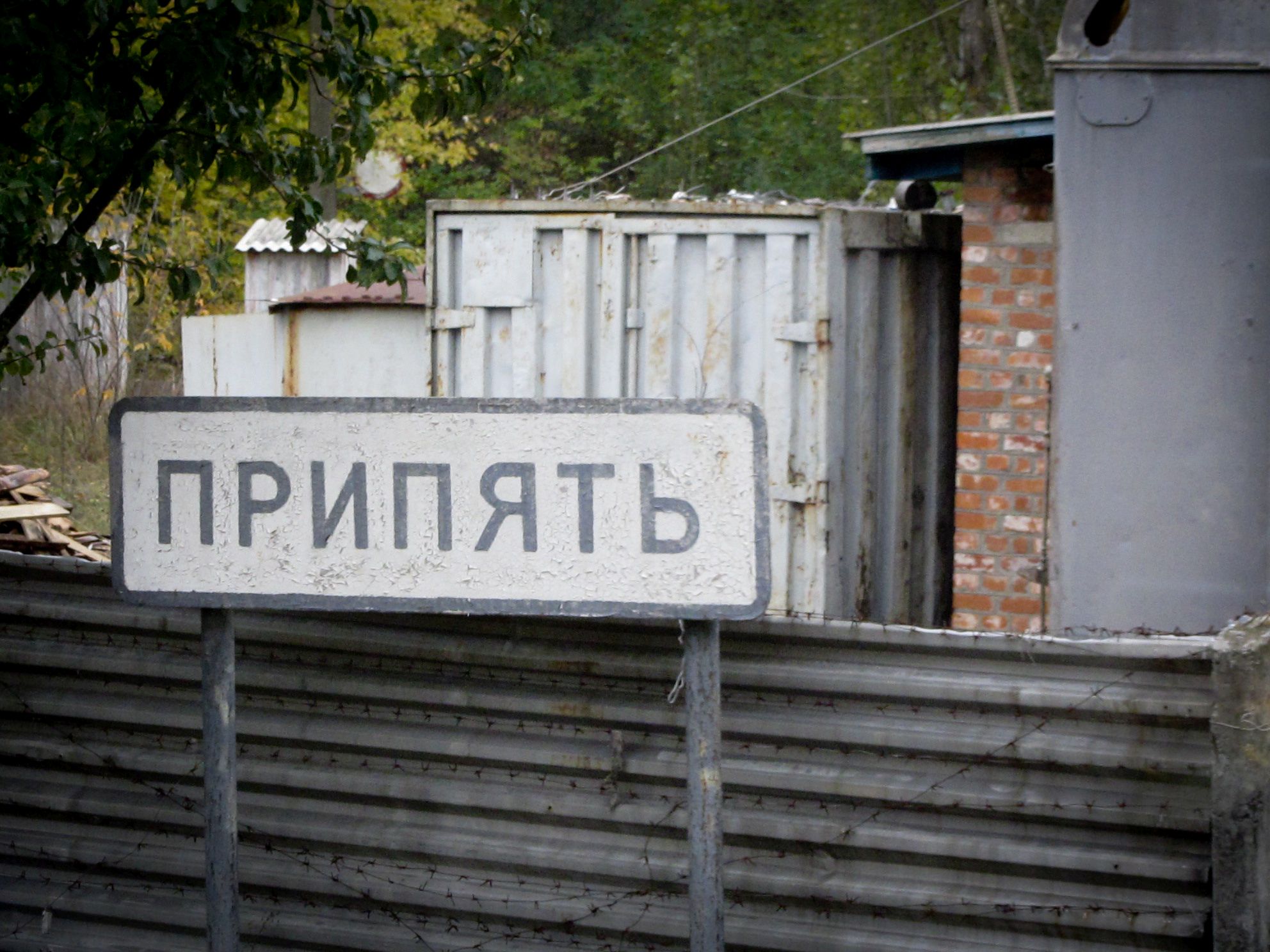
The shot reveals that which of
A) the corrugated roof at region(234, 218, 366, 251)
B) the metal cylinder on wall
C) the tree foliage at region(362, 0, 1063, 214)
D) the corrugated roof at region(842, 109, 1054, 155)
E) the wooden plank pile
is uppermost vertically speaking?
the tree foliage at region(362, 0, 1063, 214)

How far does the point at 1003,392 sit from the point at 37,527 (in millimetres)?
5264

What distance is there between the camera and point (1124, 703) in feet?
10.5

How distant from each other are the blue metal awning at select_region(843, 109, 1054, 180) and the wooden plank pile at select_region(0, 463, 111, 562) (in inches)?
175

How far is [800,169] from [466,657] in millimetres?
23621

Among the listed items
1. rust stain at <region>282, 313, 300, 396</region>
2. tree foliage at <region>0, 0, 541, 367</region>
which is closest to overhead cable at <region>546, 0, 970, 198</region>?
→ tree foliage at <region>0, 0, 541, 367</region>

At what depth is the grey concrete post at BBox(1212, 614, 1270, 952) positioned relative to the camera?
9.89 feet

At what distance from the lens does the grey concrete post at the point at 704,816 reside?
268cm

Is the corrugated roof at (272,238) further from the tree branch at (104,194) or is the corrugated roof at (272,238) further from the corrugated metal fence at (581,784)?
the corrugated metal fence at (581,784)

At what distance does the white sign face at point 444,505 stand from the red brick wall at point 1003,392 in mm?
3849

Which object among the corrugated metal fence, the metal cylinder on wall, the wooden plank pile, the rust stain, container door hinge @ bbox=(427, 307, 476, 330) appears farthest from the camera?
the rust stain

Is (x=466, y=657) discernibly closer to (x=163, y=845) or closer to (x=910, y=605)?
(x=163, y=845)

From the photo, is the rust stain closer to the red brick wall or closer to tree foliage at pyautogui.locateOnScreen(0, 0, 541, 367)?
tree foliage at pyautogui.locateOnScreen(0, 0, 541, 367)

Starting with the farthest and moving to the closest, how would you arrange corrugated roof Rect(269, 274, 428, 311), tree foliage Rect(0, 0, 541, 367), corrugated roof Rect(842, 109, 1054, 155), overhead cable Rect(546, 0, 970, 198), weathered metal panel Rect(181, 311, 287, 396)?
weathered metal panel Rect(181, 311, 287, 396) < corrugated roof Rect(269, 274, 428, 311) < overhead cable Rect(546, 0, 970, 198) < corrugated roof Rect(842, 109, 1054, 155) < tree foliage Rect(0, 0, 541, 367)

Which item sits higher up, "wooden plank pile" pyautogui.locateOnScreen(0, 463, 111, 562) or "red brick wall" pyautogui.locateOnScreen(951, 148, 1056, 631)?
"red brick wall" pyautogui.locateOnScreen(951, 148, 1056, 631)
